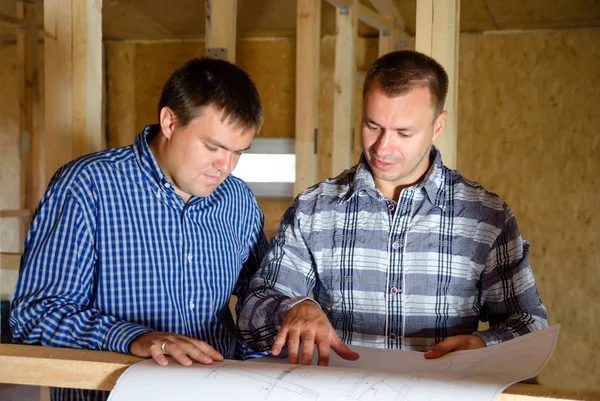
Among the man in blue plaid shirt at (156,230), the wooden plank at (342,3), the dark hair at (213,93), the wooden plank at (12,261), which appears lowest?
the wooden plank at (12,261)

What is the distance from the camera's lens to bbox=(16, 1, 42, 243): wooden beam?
157 inches

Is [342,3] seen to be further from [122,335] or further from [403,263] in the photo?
[122,335]

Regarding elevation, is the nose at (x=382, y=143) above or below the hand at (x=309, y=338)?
above

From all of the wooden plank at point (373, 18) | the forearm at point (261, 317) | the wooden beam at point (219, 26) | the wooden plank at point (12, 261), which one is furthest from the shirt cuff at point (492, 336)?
the wooden plank at point (373, 18)

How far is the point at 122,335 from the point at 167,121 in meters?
0.47

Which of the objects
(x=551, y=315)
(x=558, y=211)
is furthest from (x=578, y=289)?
(x=558, y=211)

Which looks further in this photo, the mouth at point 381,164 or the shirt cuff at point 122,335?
the mouth at point 381,164

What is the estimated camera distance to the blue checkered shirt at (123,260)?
3.99 ft

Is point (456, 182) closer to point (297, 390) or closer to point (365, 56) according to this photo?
Result: point (297, 390)

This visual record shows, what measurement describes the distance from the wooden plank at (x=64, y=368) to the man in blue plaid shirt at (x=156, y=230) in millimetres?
287

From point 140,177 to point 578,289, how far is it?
12.2 feet

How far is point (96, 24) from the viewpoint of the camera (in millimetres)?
1632

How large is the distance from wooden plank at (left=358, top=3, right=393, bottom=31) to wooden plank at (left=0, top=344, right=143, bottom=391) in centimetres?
293

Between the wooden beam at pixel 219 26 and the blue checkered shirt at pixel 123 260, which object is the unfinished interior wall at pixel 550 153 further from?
the blue checkered shirt at pixel 123 260
